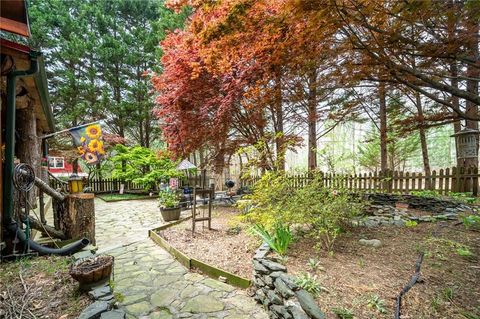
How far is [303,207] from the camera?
3373 millimetres

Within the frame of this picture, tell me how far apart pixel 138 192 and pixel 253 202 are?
11.2 m

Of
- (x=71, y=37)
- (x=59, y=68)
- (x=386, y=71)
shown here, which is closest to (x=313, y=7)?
(x=386, y=71)

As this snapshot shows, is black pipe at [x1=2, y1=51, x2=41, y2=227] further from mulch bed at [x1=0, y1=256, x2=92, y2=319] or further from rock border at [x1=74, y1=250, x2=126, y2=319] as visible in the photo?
rock border at [x1=74, y1=250, x2=126, y2=319]

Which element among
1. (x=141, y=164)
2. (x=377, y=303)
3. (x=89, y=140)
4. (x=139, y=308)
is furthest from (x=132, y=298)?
(x=141, y=164)

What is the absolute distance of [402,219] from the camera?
4.76 metres

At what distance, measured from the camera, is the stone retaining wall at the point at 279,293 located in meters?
2.00

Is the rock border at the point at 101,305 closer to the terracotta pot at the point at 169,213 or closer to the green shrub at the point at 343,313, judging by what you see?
the green shrub at the point at 343,313

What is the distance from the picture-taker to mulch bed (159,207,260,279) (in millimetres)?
3329

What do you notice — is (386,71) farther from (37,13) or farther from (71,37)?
(37,13)

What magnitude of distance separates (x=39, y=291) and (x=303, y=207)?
304 centimetres

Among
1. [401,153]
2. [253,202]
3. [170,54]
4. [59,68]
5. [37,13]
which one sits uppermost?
[37,13]

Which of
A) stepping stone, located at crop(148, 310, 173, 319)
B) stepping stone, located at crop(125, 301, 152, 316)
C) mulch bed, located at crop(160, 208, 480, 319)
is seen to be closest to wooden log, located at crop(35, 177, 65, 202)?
mulch bed, located at crop(160, 208, 480, 319)

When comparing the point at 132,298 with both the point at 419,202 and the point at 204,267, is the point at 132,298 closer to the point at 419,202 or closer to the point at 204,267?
the point at 204,267

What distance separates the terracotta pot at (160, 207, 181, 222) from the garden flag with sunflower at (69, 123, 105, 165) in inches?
101
